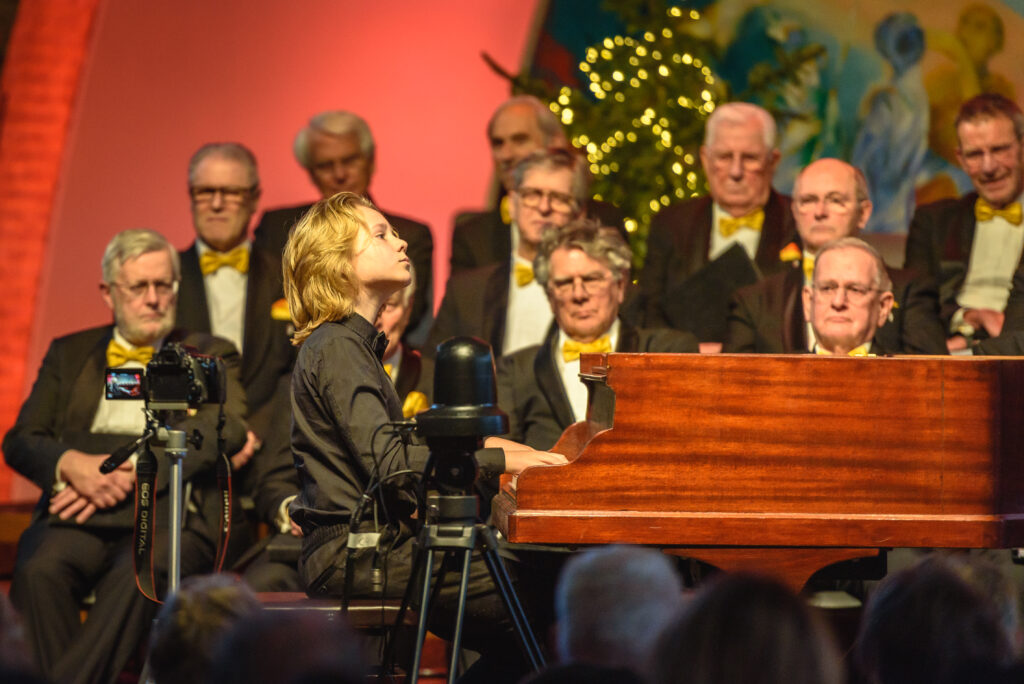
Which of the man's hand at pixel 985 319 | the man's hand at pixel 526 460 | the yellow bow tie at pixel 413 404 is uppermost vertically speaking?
the man's hand at pixel 985 319

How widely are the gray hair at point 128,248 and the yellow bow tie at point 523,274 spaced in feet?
4.90

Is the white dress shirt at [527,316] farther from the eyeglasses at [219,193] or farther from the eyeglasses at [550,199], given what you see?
the eyeglasses at [219,193]

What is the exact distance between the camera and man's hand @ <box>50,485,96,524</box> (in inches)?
194

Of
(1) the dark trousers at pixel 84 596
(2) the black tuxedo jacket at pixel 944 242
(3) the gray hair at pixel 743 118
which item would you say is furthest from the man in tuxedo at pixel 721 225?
(1) the dark trousers at pixel 84 596

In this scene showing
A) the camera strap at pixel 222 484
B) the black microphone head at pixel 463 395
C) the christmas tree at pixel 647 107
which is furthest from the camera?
the christmas tree at pixel 647 107

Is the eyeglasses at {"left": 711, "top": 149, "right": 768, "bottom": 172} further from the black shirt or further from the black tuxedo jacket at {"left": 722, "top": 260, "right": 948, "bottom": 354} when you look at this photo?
the black shirt

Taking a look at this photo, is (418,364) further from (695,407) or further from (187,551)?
(695,407)

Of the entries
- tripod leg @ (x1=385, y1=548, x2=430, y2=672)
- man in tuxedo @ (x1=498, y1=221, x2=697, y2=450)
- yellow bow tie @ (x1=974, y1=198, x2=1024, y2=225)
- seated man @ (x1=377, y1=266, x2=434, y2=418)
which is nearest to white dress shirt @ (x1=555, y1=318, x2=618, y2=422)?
man in tuxedo @ (x1=498, y1=221, x2=697, y2=450)

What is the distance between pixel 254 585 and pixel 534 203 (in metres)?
2.02

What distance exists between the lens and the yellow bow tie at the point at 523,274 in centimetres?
582

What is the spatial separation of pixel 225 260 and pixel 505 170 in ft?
4.80

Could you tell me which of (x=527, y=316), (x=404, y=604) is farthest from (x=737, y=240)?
(x=404, y=604)

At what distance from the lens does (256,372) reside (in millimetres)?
5656

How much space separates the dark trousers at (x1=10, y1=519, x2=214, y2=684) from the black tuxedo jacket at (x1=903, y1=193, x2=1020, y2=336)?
3363mm
